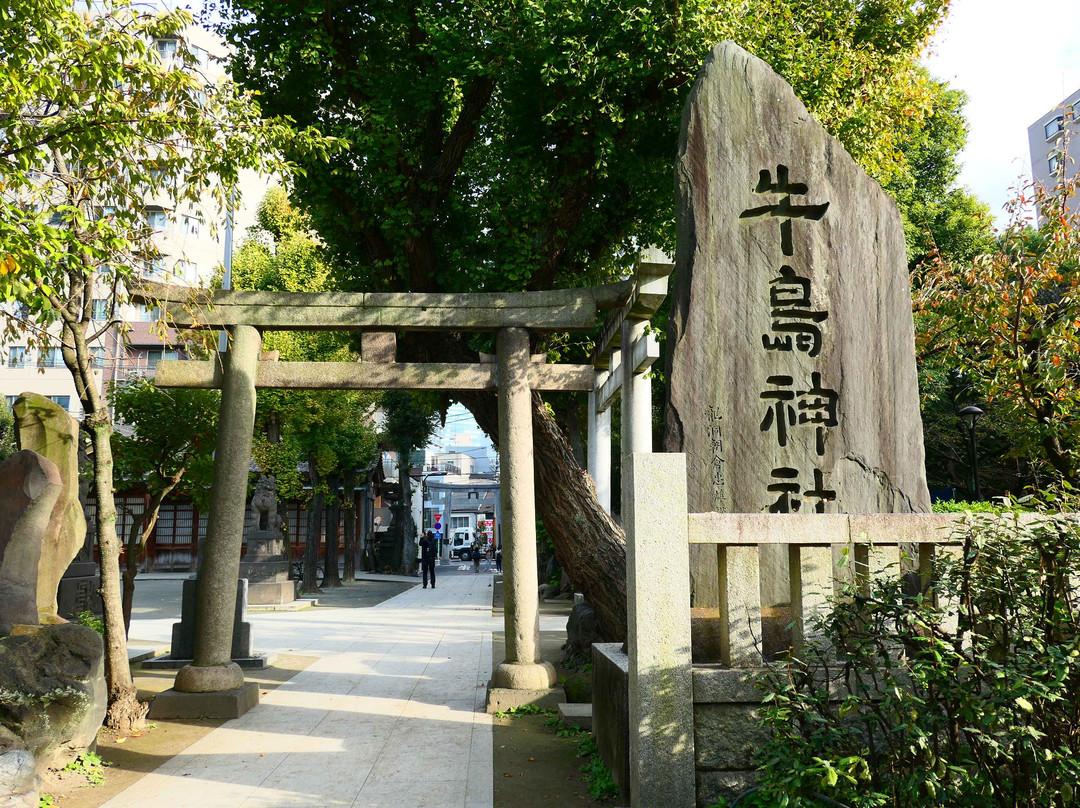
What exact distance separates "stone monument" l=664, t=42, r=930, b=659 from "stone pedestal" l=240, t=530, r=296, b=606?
52.4 feet

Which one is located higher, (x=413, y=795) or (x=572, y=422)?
(x=572, y=422)

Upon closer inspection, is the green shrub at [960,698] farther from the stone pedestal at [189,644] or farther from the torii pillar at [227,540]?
the stone pedestal at [189,644]

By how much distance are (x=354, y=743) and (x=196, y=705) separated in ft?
5.88

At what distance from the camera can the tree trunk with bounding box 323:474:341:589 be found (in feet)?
84.8

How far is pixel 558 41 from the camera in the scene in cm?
942

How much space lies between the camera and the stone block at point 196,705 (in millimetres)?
7469

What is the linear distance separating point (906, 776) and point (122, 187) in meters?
6.45

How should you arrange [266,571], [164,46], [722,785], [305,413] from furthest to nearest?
[164,46], [305,413], [266,571], [722,785]

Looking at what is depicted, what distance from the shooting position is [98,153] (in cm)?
573

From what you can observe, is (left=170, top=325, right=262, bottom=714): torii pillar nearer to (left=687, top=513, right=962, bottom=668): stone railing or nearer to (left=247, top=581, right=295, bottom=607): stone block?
(left=687, top=513, right=962, bottom=668): stone railing

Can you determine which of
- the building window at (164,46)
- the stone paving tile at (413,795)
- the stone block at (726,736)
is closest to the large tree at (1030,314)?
the stone block at (726,736)

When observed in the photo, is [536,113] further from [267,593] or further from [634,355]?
[267,593]

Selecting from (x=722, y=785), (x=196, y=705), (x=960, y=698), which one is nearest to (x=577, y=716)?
(x=722, y=785)

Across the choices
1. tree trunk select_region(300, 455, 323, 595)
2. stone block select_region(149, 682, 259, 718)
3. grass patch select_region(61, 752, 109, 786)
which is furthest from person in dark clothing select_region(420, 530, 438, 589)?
grass patch select_region(61, 752, 109, 786)
